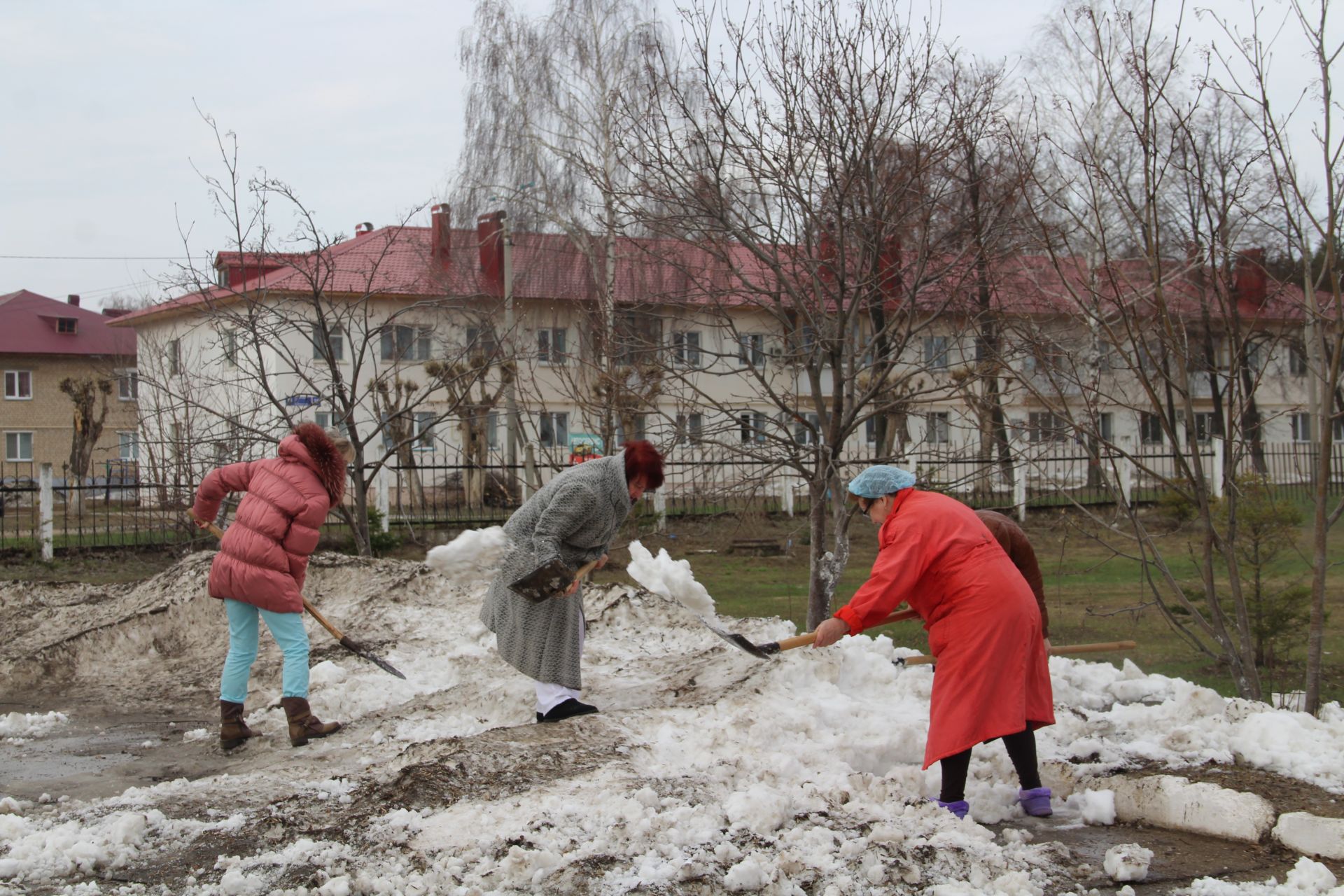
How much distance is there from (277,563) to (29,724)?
193 centimetres

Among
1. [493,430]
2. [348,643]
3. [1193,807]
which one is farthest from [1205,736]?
[493,430]

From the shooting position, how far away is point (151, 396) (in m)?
16.5

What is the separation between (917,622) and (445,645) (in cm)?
433

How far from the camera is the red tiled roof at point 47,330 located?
42625 millimetres

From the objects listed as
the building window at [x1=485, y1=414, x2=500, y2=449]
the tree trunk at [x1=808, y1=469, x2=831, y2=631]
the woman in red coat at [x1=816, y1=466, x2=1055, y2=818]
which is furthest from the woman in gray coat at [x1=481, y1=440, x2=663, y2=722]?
the building window at [x1=485, y1=414, x2=500, y2=449]

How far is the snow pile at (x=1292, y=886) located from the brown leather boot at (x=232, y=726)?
4.39 metres

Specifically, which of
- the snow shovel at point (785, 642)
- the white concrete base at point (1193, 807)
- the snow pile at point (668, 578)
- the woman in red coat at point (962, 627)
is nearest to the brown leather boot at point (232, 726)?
the snow pile at point (668, 578)

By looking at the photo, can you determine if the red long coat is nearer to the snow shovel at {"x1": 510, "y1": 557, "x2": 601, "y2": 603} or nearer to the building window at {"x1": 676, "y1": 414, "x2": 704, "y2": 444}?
the snow shovel at {"x1": 510, "y1": 557, "x2": 601, "y2": 603}

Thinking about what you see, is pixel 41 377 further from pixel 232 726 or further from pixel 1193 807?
pixel 1193 807

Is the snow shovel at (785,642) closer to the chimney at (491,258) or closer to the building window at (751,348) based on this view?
the building window at (751,348)

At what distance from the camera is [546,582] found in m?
5.57

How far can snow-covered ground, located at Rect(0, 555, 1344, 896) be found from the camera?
3.83 m

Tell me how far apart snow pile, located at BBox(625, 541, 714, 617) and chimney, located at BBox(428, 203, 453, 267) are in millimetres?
18351

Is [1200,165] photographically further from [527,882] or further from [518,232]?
[518,232]
